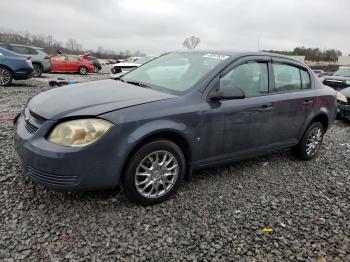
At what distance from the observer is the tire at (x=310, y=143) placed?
5.02 meters

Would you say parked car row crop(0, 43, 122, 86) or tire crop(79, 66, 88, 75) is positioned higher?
parked car row crop(0, 43, 122, 86)

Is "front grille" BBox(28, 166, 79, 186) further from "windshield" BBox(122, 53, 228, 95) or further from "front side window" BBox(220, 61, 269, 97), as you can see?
"front side window" BBox(220, 61, 269, 97)

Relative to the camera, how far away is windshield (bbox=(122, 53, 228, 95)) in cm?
372

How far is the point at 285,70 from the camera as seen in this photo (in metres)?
4.64

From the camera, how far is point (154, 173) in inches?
131

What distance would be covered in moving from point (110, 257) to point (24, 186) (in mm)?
1466

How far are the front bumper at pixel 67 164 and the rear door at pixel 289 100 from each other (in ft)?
7.62

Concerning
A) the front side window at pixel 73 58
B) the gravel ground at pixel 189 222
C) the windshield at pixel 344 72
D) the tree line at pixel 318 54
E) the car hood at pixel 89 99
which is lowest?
the gravel ground at pixel 189 222

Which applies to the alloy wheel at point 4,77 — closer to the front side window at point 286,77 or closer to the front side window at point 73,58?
the front side window at point 286,77

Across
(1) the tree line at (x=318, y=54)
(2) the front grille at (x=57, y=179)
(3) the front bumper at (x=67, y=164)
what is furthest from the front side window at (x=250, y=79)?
(1) the tree line at (x=318, y=54)

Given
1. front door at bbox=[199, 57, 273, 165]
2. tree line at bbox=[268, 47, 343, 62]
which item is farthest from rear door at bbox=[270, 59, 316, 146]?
tree line at bbox=[268, 47, 343, 62]

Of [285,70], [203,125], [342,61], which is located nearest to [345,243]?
[203,125]

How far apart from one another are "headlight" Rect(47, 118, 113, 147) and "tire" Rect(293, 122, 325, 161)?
3300 mm

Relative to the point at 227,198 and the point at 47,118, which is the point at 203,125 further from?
the point at 47,118
